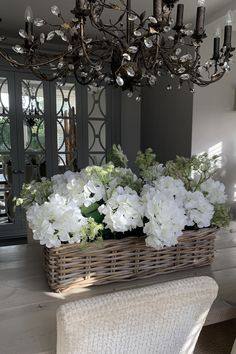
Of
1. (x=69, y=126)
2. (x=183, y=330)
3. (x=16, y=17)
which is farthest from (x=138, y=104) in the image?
(x=183, y=330)

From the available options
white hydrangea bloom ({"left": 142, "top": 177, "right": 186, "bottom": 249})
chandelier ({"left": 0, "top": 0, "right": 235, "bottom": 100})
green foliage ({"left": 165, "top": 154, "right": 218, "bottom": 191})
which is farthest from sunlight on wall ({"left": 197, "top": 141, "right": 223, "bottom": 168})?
white hydrangea bloom ({"left": 142, "top": 177, "right": 186, "bottom": 249})

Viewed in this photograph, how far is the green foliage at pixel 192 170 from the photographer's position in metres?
1.18

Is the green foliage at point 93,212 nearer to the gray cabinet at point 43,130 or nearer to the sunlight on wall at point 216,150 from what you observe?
the sunlight on wall at point 216,150

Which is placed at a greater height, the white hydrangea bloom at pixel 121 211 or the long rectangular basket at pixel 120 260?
the white hydrangea bloom at pixel 121 211

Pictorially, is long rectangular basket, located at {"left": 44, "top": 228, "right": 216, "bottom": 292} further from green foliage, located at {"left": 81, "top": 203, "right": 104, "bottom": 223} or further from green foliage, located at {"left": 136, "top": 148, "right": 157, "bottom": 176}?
green foliage, located at {"left": 136, "top": 148, "right": 157, "bottom": 176}

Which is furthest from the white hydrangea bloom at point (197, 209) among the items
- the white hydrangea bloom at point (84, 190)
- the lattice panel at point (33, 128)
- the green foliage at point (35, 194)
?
the lattice panel at point (33, 128)

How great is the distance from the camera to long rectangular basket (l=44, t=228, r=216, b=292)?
98cm

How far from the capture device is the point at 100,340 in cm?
68

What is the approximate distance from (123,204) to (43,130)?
2.76 metres

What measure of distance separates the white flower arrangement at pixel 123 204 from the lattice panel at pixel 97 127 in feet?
8.35

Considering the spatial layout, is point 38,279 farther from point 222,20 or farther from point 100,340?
point 222,20

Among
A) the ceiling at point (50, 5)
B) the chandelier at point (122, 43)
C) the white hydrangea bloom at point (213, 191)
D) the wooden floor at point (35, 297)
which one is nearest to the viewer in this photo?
the wooden floor at point (35, 297)

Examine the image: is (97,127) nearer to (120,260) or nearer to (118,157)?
(118,157)

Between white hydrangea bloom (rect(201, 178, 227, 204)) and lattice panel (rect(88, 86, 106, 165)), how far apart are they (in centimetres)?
257
